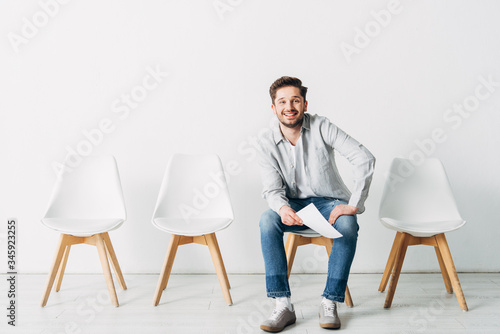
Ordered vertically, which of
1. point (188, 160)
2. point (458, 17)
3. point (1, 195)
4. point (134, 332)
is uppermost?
point (458, 17)

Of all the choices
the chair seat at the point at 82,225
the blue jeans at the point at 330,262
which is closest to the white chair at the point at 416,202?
the blue jeans at the point at 330,262

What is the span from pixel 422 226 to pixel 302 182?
0.62m

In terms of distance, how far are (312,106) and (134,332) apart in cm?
171

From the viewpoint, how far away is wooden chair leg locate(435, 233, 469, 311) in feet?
6.70

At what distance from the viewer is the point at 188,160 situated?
258 centimetres

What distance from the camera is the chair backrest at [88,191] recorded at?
8.05 feet

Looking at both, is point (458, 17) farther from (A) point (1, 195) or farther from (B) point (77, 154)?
(A) point (1, 195)

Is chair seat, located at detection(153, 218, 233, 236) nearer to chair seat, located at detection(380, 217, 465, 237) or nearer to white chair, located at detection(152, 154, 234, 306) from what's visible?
white chair, located at detection(152, 154, 234, 306)

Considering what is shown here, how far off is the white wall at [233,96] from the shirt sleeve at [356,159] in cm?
71

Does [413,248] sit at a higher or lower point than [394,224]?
lower

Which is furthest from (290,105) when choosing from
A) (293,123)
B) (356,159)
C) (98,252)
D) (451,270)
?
(98,252)

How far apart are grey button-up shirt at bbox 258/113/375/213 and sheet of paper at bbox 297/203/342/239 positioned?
0.69ft

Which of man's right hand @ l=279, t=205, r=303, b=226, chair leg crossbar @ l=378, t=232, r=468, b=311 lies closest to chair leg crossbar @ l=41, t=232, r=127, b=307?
man's right hand @ l=279, t=205, r=303, b=226

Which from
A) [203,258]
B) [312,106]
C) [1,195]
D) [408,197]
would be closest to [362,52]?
[312,106]
